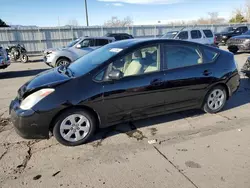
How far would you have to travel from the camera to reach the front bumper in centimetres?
314

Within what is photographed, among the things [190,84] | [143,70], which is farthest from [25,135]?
[190,84]

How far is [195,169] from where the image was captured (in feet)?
9.39

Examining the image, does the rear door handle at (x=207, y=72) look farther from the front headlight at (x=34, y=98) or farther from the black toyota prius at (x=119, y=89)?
the front headlight at (x=34, y=98)

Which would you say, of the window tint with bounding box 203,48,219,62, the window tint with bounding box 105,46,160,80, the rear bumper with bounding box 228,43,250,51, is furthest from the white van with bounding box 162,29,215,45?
the window tint with bounding box 105,46,160,80

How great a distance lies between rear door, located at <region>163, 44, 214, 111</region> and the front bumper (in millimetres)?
2075

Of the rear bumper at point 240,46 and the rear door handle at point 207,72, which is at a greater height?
the rear bumper at point 240,46

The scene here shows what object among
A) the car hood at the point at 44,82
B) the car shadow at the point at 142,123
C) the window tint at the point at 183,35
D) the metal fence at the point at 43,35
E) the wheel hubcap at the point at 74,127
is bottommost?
the car shadow at the point at 142,123

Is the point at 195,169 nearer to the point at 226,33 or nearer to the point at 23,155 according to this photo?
the point at 23,155

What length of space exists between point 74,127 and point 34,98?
0.72 m

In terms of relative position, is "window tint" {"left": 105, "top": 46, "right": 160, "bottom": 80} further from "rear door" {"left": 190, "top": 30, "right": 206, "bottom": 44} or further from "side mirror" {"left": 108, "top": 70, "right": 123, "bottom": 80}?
"rear door" {"left": 190, "top": 30, "right": 206, "bottom": 44}

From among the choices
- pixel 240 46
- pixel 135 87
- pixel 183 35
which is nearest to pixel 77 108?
pixel 135 87

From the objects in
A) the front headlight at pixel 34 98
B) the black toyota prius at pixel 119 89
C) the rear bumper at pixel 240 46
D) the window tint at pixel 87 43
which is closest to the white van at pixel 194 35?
the rear bumper at pixel 240 46

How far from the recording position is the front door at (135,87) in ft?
11.6

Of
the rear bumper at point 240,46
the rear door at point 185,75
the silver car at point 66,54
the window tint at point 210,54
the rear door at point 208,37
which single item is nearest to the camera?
the rear door at point 185,75
